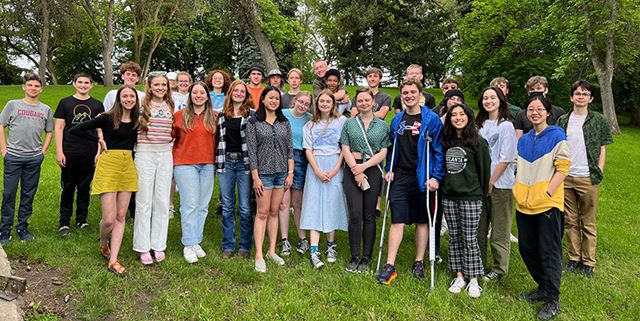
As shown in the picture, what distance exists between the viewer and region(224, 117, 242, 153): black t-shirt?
16.0 feet

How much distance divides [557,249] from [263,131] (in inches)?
126

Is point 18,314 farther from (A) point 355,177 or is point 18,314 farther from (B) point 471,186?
(B) point 471,186

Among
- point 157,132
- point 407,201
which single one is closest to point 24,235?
point 157,132

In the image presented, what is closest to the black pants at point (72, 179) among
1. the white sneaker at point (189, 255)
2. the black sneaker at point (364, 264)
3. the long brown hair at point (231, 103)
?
the white sneaker at point (189, 255)

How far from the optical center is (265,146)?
15.6 feet

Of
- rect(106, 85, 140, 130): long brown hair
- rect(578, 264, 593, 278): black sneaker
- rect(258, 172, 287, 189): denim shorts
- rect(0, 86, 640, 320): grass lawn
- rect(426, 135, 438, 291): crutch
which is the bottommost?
rect(0, 86, 640, 320): grass lawn

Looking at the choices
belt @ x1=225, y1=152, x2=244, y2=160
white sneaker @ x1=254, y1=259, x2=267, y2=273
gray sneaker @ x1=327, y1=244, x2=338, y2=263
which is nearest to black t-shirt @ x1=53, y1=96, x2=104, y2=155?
belt @ x1=225, y1=152, x2=244, y2=160

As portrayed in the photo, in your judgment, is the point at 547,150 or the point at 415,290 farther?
the point at 415,290

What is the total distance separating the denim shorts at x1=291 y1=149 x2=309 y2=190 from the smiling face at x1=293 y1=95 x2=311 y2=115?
506mm

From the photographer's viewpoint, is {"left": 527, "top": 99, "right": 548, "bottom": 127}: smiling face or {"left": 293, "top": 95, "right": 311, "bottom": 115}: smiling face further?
{"left": 293, "top": 95, "right": 311, "bottom": 115}: smiling face

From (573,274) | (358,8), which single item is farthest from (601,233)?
(358,8)

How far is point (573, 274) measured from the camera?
16.2ft

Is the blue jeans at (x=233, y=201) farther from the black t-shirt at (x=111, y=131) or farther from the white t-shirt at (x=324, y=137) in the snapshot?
the black t-shirt at (x=111, y=131)

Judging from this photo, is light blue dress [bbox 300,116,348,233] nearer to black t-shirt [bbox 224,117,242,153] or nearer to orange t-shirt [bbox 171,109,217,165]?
black t-shirt [bbox 224,117,242,153]
